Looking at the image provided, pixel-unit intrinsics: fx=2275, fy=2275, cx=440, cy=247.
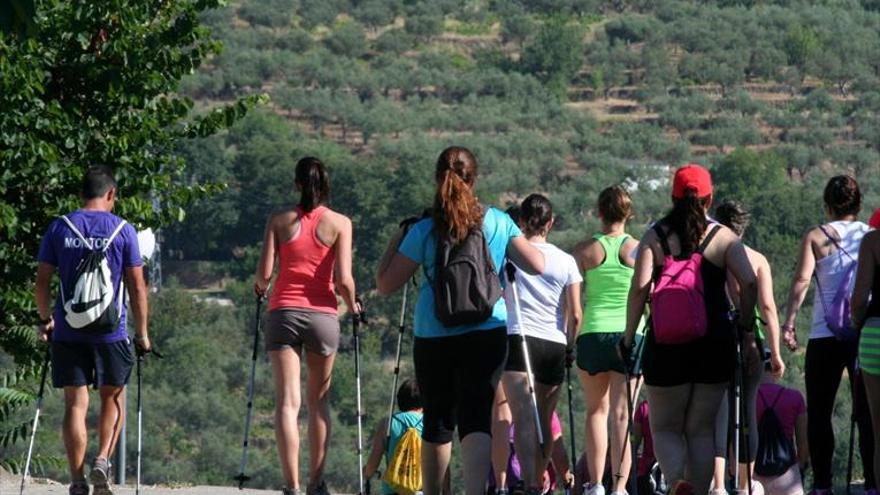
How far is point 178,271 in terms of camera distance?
113500mm

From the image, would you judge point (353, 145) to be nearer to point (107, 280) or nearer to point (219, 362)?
point (219, 362)

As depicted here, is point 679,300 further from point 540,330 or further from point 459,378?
point 540,330

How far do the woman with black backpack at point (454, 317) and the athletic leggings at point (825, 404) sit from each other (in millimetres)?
1956

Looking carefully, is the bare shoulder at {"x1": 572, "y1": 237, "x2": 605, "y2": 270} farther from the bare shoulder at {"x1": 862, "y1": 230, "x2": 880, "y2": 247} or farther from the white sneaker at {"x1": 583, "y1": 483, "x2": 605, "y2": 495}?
the bare shoulder at {"x1": 862, "y1": 230, "x2": 880, "y2": 247}

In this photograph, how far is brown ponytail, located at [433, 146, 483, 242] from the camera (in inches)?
360

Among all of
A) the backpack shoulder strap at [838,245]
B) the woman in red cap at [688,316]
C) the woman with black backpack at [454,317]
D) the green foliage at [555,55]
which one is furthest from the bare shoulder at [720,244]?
the green foliage at [555,55]

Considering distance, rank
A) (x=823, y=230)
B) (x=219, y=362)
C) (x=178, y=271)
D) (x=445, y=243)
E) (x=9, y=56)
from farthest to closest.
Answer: (x=178, y=271), (x=219, y=362), (x=9, y=56), (x=823, y=230), (x=445, y=243)

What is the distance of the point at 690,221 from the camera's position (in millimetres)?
9047

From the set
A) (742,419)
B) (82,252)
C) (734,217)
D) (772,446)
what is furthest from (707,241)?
(82,252)

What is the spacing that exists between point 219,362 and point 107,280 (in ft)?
259

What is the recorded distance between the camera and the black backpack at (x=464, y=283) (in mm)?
9078

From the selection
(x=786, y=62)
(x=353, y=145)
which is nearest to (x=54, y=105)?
(x=353, y=145)

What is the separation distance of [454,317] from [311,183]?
1.62 m

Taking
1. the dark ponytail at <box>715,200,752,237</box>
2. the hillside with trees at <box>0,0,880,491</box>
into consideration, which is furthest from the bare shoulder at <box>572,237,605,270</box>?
the hillside with trees at <box>0,0,880,491</box>
